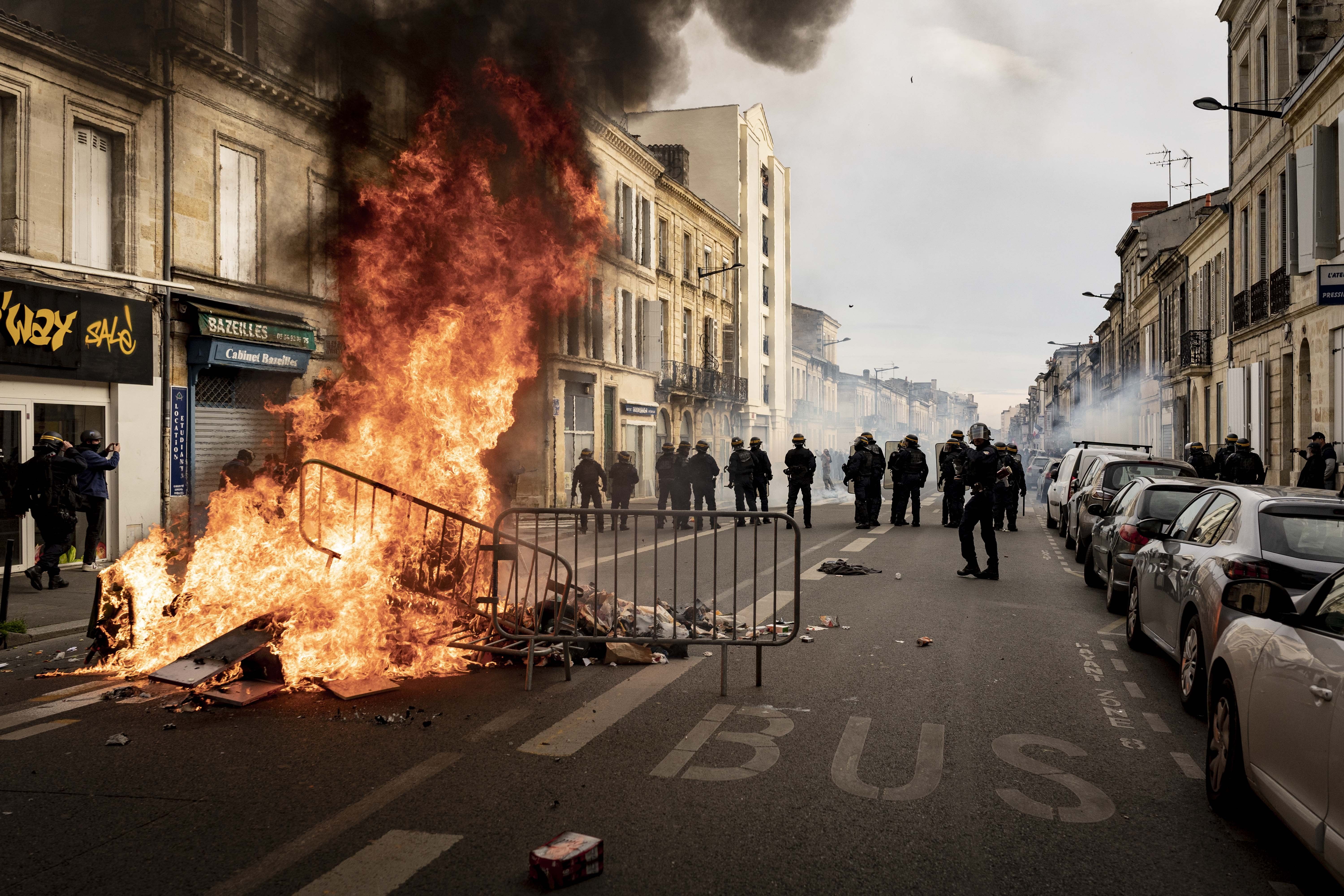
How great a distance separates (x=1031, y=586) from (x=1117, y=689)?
16.8 feet

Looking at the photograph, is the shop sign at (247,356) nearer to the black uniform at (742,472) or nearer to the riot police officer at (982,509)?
the black uniform at (742,472)

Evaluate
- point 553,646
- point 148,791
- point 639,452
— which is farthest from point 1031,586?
point 639,452

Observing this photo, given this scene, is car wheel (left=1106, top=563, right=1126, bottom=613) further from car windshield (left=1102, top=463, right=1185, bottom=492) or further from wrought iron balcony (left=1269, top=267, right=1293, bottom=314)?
wrought iron balcony (left=1269, top=267, right=1293, bottom=314)

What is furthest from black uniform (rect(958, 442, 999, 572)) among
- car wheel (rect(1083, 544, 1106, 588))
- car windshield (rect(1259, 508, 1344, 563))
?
car windshield (rect(1259, 508, 1344, 563))

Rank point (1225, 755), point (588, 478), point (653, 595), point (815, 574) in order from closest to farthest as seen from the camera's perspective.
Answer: point (1225, 755) → point (653, 595) → point (815, 574) → point (588, 478)

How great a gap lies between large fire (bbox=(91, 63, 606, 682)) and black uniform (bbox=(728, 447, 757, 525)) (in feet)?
25.7

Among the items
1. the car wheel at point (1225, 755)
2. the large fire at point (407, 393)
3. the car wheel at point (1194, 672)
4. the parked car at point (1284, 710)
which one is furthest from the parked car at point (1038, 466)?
the parked car at point (1284, 710)

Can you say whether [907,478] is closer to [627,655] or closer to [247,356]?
[247,356]

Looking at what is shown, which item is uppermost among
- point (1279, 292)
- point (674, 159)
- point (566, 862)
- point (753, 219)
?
point (674, 159)

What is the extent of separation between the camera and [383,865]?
12.0 ft

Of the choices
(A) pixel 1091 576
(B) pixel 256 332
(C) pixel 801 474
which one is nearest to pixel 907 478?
(C) pixel 801 474

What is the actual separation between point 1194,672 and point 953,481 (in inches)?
531

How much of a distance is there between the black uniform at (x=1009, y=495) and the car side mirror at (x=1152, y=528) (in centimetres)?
774

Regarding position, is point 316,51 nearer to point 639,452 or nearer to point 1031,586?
point 1031,586
